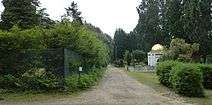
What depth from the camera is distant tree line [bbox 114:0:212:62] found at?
65750 millimetres

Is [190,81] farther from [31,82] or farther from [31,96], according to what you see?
[31,82]

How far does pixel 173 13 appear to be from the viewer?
249 ft

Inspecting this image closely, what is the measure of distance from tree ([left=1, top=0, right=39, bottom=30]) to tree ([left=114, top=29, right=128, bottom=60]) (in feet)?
233

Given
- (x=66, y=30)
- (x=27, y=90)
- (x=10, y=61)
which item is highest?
(x=66, y=30)

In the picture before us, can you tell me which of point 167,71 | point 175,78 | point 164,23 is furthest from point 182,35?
point 175,78

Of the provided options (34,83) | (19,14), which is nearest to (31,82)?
(34,83)

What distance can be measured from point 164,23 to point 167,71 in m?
56.1

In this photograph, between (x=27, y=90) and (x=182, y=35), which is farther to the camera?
(x=182, y=35)

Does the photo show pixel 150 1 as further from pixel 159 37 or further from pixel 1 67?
pixel 1 67

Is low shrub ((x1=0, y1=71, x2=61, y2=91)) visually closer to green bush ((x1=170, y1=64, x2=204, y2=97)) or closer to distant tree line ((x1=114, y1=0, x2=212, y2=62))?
green bush ((x1=170, y1=64, x2=204, y2=97))

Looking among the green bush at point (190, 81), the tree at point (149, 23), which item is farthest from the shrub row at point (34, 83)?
the tree at point (149, 23)

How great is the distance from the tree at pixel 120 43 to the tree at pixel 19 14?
71.0 metres

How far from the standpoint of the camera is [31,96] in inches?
887

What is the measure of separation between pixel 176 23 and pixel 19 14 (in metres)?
33.1
